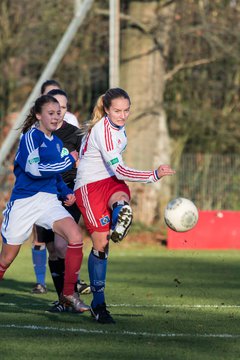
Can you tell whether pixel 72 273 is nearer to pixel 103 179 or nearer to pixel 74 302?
pixel 74 302

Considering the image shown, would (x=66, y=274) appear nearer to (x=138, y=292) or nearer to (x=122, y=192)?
(x=122, y=192)

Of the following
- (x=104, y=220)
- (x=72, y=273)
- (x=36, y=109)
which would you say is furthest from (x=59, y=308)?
(x=36, y=109)

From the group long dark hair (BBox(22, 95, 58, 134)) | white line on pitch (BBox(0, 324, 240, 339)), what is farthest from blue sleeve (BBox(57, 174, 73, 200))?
white line on pitch (BBox(0, 324, 240, 339))

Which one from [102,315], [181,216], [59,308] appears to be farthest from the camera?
[181,216]

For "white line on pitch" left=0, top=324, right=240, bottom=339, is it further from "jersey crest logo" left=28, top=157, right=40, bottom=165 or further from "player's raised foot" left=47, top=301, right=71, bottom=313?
"jersey crest logo" left=28, top=157, right=40, bottom=165

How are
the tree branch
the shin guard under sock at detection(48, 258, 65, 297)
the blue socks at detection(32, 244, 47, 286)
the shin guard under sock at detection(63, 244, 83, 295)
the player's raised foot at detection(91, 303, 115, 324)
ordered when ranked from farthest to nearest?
the tree branch → the blue socks at detection(32, 244, 47, 286) → the shin guard under sock at detection(48, 258, 65, 297) → the shin guard under sock at detection(63, 244, 83, 295) → the player's raised foot at detection(91, 303, 115, 324)

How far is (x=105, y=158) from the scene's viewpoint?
841 cm

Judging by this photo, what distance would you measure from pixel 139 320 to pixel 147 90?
1434cm

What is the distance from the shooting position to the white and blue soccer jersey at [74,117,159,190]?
8.31m

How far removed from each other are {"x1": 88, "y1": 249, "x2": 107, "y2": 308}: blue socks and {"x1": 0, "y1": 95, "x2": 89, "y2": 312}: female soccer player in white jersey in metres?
0.13

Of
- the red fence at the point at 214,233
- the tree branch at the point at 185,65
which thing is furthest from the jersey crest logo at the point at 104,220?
the tree branch at the point at 185,65

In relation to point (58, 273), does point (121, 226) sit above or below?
above

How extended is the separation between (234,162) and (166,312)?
12.7 metres

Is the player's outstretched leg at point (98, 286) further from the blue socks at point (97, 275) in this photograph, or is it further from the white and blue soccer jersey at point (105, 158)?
the white and blue soccer jersey at point (105, 158)
